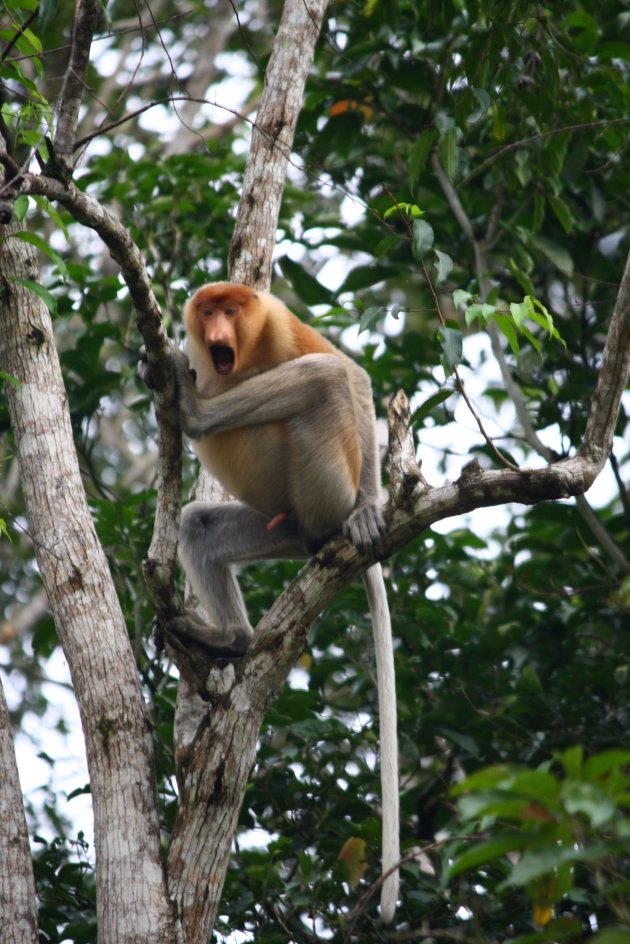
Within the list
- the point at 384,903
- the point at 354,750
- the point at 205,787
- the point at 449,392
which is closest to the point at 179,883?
the point at 205,787

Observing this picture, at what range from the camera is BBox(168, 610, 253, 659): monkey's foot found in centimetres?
346

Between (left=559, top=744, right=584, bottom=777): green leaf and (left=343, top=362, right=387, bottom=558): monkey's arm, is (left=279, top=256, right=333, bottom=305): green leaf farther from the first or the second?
(left=559, top=744, right=584, bottom=777): green leaf

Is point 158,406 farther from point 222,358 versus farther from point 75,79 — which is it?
point 75,79

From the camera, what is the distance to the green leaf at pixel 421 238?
2521 millimetres

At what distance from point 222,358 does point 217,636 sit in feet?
3.17

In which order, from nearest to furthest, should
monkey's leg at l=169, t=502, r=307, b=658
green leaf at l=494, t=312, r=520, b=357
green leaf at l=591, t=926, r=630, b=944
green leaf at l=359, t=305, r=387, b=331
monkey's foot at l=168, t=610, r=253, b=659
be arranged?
green leaf at l=591, t=926, r=630, b=944 → green leaf at l=494, t=312, r=520, b=357 → green leaf at l=359, t=305, r=387, b=331 → monkey's foot at l=168, t=610, r=253, b=659 → monkey's leg at l=169, t=502, r=307, b=658

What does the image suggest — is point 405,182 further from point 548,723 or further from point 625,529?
point 548,723

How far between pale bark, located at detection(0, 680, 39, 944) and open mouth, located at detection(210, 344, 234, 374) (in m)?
1.39

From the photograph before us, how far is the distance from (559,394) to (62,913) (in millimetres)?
2785

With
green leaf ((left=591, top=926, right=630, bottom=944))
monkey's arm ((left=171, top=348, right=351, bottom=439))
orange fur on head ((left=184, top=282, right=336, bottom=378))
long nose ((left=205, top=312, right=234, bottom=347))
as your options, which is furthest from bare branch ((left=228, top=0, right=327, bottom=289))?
green leaf ((left=591, top=926, right=630, bottom=944))

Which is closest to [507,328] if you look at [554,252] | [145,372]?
[145,372]

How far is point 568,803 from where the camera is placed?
138 cm

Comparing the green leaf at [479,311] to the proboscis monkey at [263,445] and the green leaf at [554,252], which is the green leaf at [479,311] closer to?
the proboscis monkey at [263,445]

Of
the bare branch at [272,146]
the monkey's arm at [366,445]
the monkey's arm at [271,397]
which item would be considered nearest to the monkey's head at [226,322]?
the monkey's arm at [271,397]
